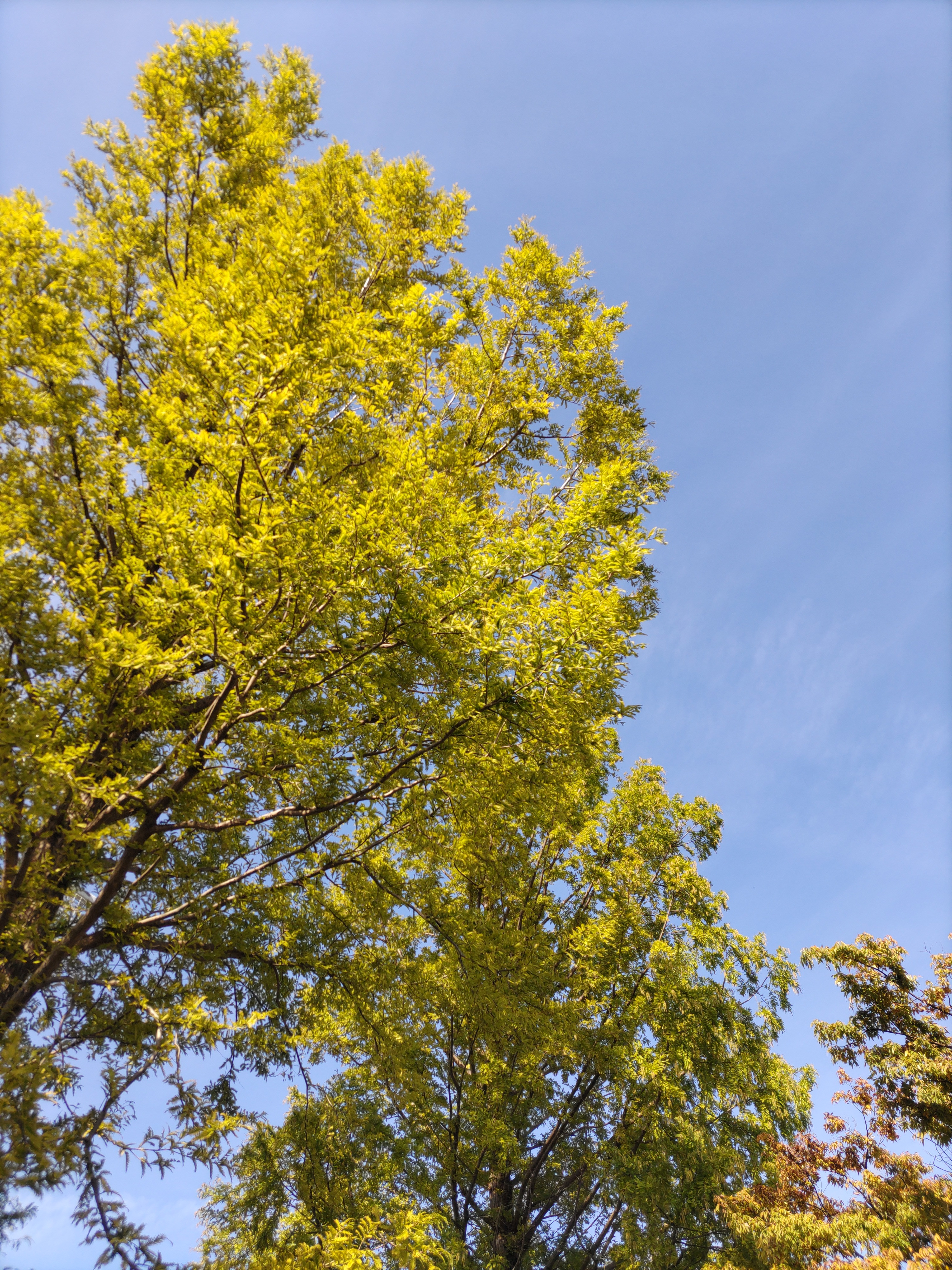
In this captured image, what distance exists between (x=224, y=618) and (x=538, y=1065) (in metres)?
8.47

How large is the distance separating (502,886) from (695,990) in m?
3.33

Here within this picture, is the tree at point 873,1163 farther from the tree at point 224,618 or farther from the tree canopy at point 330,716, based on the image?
the tree at point 224,618

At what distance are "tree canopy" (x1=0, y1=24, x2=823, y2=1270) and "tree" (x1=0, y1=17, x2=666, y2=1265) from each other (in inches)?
1.6

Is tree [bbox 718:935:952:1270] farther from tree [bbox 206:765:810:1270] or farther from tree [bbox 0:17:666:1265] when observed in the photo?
tree [bbox 0:17:666:1265]

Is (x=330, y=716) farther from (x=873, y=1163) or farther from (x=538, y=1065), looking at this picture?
(x=873, y=1163)

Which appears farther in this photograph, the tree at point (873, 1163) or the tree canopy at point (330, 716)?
the tree at point (873, 1163)

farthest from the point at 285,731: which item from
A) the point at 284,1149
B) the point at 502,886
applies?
the point at 284,1149

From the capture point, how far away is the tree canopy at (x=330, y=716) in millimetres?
4789

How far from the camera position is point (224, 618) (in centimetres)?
442

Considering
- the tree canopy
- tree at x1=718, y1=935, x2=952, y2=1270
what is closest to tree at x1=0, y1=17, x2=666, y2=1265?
the tree canopy

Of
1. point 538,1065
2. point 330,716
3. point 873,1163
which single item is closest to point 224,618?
point 330,716

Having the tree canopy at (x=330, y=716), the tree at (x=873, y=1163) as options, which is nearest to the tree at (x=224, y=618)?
the tree canopy at (x=330, y=716)

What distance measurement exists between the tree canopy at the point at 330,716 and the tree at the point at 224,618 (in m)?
0.04

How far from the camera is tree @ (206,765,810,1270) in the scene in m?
7.18
